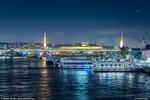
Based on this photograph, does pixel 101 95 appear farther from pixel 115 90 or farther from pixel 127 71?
pixel 127 71

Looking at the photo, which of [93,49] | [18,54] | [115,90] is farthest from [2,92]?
[18,54]

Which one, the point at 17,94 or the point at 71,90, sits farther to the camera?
the point at 71,90

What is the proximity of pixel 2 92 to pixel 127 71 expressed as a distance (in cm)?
2479

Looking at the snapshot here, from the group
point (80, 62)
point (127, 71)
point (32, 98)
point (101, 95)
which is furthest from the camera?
point (80, 62)

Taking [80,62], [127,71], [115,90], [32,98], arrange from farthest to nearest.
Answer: [80,62] < [127,71] < [115,90] < [32,98]

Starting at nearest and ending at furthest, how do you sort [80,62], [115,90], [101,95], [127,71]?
[101,95] → [115,90] → [127,71] → [80,62]

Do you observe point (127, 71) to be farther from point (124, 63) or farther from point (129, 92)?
point (129, 92)

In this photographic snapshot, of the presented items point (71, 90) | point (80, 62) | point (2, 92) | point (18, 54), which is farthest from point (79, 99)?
point (18, 54)

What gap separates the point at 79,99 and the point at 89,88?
5151 millimetres

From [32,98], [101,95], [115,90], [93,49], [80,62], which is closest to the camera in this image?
[32,98]

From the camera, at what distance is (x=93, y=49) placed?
164250 millimetres

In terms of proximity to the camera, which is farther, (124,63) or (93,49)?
(93,49)

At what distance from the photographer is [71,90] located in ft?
88.7

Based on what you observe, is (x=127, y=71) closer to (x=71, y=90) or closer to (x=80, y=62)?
(x=80, y=62)
